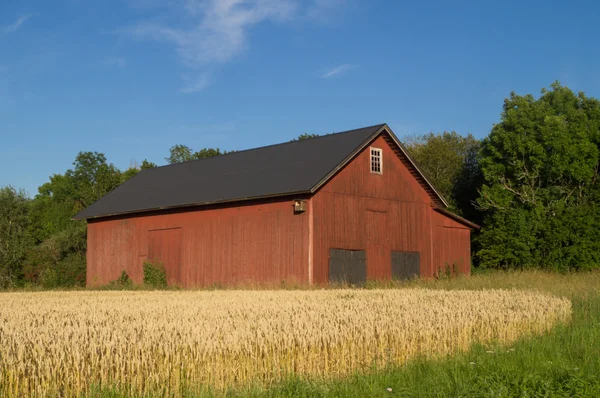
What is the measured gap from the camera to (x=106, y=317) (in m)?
13.2

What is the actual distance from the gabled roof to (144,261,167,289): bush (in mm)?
3044

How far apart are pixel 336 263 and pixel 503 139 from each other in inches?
1019

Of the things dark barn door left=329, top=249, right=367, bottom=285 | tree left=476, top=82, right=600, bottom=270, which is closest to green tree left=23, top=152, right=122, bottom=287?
dark barn door left=329, top=249, right=367, bottom=285

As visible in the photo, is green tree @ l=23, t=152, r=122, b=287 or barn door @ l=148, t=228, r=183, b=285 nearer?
barn door @ l=148, t=228, r=183, b=285

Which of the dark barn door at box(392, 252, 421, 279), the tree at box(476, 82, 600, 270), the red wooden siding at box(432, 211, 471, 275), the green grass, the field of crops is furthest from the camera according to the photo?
the tree at box(476, 82, 600, 270)

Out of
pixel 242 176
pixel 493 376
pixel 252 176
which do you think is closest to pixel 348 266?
pixel 252 176

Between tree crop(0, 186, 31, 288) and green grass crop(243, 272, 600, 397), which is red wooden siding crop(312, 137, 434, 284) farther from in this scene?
tree crop(0, 186, 31, 288)

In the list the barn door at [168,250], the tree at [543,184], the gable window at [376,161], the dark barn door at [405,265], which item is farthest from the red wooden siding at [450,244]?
the barn door at [168,250]

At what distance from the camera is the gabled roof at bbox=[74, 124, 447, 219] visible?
33188 mm

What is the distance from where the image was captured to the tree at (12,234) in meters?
50.0

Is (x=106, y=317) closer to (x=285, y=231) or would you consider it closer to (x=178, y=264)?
(x=285, y=231)

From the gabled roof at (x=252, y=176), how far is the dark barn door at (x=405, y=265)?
3703 mm

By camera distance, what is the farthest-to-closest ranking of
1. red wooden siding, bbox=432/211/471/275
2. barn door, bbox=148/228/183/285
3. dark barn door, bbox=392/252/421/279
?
red wooden siding, bbox=432/211/471/275, barn door, bbox=148/228/183/285, dark barn door, bbox=392/252/421/279

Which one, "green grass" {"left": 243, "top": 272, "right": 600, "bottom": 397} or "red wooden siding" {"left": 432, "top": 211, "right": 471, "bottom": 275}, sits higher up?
"red wooden siding" {"left": 432, "top": 211, "right": 471, "bottom": 275}
